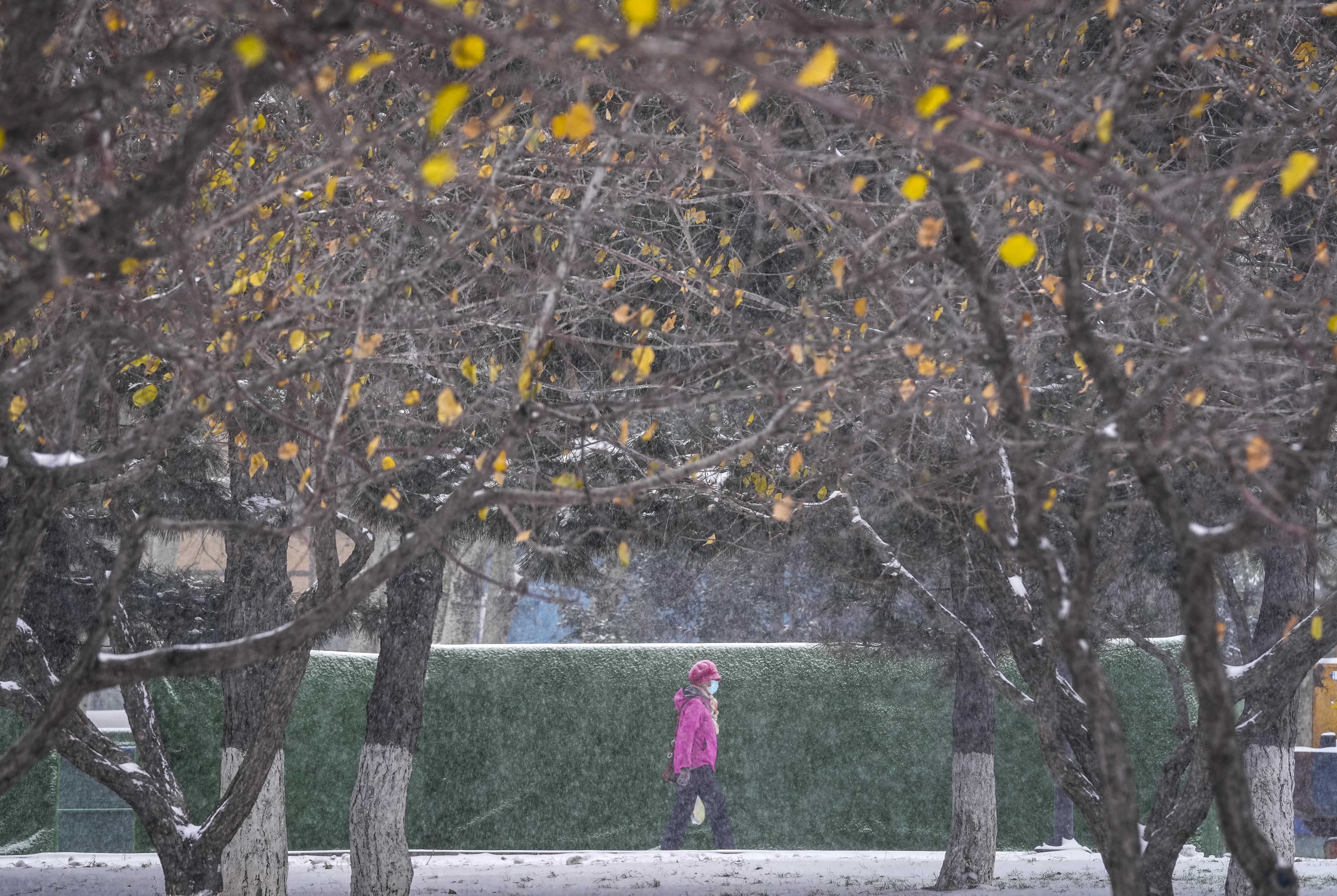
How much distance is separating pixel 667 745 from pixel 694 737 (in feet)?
4.78

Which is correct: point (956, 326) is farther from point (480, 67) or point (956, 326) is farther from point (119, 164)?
point (119, 164)

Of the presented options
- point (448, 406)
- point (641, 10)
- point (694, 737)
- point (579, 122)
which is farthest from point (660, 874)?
point (641, 10)

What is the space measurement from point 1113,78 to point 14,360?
390 cm

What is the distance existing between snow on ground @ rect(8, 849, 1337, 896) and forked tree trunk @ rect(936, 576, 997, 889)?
22 cm

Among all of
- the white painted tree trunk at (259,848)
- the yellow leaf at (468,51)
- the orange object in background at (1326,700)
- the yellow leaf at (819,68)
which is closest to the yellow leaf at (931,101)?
the yellow leaf at (819,68)

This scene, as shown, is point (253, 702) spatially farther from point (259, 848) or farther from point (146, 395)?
point (146, 395)

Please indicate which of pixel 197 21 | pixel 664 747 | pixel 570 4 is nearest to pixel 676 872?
pixel 664 747

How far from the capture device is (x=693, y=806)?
11.1 metres

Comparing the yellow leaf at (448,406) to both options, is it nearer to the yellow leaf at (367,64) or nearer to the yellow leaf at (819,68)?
the yellow leaf at (367,64)

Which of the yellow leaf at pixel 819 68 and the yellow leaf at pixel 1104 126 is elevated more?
the yellow leaf at pixel 1104 126

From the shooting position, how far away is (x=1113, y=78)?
3730 mm

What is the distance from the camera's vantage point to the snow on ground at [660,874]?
9.22 meters

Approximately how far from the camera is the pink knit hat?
1086 centimetres

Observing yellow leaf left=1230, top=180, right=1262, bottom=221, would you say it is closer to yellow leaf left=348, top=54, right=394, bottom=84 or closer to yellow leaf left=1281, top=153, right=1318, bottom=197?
yellow leaf left=1281, top=153, right=1318, bottom=197
